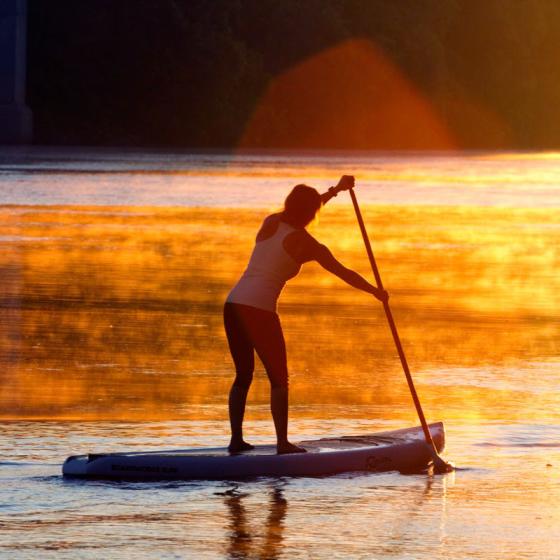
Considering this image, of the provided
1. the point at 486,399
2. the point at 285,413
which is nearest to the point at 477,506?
the point at 285,413

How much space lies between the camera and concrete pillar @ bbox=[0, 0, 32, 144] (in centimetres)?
7462

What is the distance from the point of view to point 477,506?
9.23 meters

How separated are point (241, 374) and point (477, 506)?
1.72 metres

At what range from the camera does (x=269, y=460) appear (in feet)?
32.6

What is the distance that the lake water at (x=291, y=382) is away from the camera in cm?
855

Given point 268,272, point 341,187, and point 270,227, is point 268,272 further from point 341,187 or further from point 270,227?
point 341,187

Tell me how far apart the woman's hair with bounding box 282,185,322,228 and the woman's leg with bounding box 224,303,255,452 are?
23.7 inches

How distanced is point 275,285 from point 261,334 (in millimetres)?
280

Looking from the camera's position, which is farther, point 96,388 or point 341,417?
point 96,388

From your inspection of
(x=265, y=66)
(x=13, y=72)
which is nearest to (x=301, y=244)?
(x=13, y=72)

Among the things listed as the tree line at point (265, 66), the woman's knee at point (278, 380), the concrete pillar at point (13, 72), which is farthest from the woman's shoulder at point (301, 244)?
the tree line at point (265, 66)

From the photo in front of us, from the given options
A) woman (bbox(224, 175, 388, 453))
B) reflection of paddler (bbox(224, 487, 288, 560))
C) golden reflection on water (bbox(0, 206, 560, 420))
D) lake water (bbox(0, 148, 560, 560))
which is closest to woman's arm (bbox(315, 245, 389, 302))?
woman (bbox(224, 175, 388, 453))

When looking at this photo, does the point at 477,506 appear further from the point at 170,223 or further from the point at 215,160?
the point at 215,160

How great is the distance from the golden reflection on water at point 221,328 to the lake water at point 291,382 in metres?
0.04
